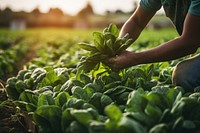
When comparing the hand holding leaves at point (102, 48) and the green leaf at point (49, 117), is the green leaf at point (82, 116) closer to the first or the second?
the green leaf at point (49, 117)

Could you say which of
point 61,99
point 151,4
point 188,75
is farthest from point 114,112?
point 151,4

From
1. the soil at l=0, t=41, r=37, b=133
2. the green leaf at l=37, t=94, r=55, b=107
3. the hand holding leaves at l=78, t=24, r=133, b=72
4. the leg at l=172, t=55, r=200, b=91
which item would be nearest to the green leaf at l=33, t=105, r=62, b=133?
the green leaf at l=37, t=94, r=55, b=107

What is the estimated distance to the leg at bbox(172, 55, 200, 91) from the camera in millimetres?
3270

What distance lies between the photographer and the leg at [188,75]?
10.7 ft

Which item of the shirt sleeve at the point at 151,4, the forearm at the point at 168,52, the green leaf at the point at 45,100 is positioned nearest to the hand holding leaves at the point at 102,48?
the forearm at the point at 168,52

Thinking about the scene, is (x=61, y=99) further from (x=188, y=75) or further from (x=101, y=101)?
(x=188, y=75)

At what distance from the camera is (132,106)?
8.33ft

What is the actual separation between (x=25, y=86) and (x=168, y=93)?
1.70m

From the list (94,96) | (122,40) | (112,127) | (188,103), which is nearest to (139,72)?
(122,40)

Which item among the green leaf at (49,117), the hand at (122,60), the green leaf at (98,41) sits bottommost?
the green leaf at (49,117)

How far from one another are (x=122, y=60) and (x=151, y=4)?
757 millimetres

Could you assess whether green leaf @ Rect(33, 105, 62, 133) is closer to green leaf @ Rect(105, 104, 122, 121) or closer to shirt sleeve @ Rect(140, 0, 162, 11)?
green leaf @ Rect(105, 104, 122, 121)

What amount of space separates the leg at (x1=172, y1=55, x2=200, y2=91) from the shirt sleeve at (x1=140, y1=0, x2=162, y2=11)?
2.24ft

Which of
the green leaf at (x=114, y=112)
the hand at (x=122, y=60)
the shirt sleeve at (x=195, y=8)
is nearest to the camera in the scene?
the green leaf at (x=114, y=112)
